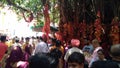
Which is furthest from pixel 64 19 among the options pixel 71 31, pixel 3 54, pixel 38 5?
pixel 38 5

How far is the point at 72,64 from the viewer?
416cm

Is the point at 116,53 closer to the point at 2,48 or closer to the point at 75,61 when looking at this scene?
the point at 75,61

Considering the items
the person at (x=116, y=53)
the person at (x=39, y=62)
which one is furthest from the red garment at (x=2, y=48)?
the person at (x=39, y=62)

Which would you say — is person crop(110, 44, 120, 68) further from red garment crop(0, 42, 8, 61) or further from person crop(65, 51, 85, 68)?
red garment crop(0, 42, 8, 61)

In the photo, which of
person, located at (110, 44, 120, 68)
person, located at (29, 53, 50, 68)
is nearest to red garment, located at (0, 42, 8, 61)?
person, located at (110, 44, 120, 68)

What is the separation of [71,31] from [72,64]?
8.29 m

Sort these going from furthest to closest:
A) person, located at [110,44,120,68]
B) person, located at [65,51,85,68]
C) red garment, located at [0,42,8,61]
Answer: red garment, located at [0,42,8,61] < person, located at [110,44,120,68] < person, located at [65,51,85,68]

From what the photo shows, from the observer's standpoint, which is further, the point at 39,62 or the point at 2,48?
the point at 2,48

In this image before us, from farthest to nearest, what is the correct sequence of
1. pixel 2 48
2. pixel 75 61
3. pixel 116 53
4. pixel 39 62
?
pixel 2 48
pixel 116 53
pixel 75 61
pixel 39 62

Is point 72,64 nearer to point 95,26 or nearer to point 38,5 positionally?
point 95,26

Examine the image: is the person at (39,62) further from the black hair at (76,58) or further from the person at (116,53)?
the person at (116,53)

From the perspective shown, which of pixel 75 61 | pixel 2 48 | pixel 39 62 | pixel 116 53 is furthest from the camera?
pixel 2 48

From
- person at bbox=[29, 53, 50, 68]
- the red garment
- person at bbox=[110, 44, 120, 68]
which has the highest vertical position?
person at bbox=[29, 53, 50, 68]

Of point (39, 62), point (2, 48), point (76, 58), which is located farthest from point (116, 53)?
point (2, 48)
